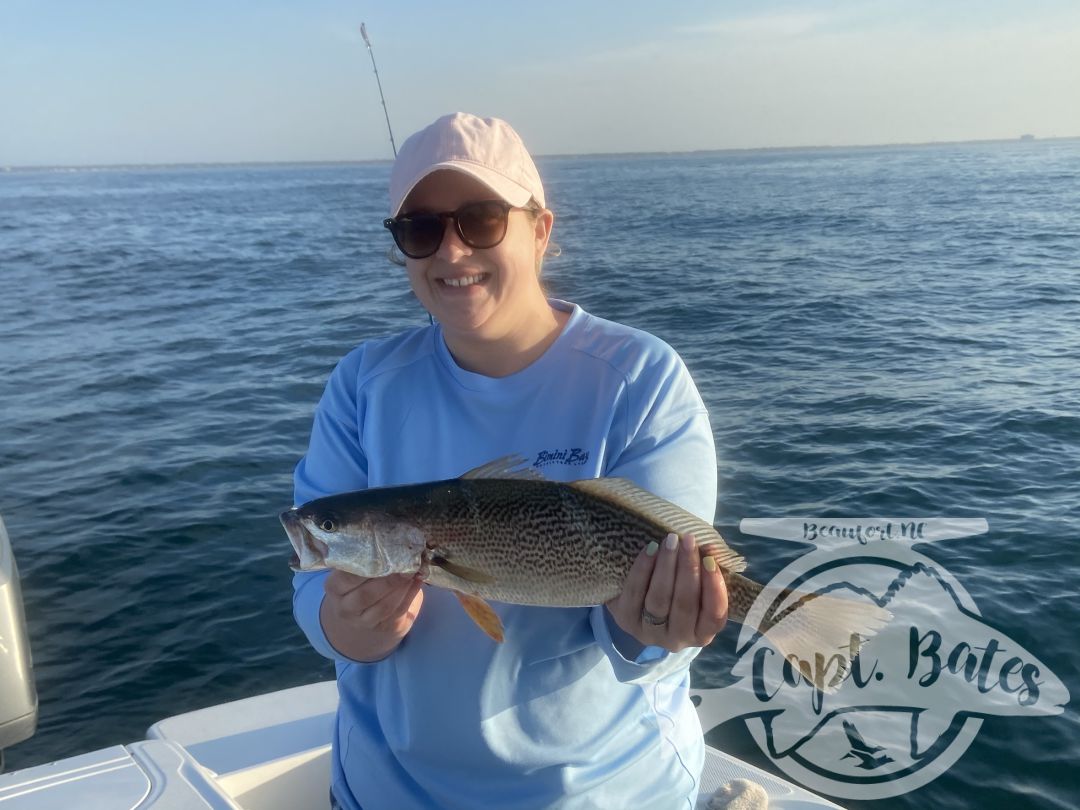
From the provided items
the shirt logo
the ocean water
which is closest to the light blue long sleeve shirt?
the shirt logo

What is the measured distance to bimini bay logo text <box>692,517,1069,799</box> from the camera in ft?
19.4

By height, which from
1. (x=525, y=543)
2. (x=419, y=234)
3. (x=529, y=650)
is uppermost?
(x=419, y=234)

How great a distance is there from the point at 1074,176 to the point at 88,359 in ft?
180

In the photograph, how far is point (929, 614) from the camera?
23.2ft

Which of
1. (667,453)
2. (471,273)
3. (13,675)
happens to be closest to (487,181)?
(471,273)

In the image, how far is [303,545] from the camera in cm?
262

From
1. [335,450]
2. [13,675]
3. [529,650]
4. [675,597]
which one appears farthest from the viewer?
[13,675]

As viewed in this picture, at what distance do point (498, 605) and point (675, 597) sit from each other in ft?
1.84

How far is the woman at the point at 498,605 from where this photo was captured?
2.43 metres

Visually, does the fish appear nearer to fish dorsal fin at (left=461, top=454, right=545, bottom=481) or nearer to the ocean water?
fish dorsal fin at (left=461, top=454, right=545, bottom=481)

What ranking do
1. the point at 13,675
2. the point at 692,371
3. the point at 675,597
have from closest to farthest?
1. the point at 675,597
2. the point at 13,675
3. the point at 692,371

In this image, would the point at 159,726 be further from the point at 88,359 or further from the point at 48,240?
the point at 48,240

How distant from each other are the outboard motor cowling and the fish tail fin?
154 inches

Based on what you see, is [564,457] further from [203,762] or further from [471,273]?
[203,762]
